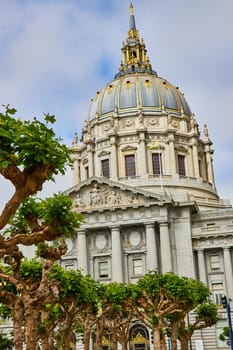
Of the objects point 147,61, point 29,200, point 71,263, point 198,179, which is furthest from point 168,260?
point 147,61

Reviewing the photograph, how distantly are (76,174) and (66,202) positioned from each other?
6847 centimetres

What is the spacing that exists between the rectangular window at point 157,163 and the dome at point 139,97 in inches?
330

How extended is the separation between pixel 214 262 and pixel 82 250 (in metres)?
15.9

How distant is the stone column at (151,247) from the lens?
6106 cm

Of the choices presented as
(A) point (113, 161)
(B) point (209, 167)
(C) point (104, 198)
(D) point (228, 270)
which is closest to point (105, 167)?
(A) point (113, 161)

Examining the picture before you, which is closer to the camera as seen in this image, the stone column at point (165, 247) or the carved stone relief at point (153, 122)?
the stone column at point (165, 247)

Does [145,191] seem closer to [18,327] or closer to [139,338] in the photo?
[139,338]

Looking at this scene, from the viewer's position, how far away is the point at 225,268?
6106 cm

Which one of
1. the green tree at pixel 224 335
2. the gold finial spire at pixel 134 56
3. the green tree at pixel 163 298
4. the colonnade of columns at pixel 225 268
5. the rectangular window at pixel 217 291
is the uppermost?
the gold finial spire at pixel 134 56

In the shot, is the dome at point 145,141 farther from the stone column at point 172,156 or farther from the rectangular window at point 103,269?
the rectangular window at point 103,269

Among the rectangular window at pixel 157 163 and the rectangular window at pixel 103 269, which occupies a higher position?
the rectangular window at pixel 157 163

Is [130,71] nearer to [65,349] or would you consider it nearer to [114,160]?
[114,160]

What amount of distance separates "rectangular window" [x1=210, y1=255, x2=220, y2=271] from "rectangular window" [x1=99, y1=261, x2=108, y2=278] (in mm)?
12677

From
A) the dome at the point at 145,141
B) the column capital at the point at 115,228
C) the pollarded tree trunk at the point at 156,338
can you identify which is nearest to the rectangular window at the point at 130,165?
the dome at the point at 145,141
